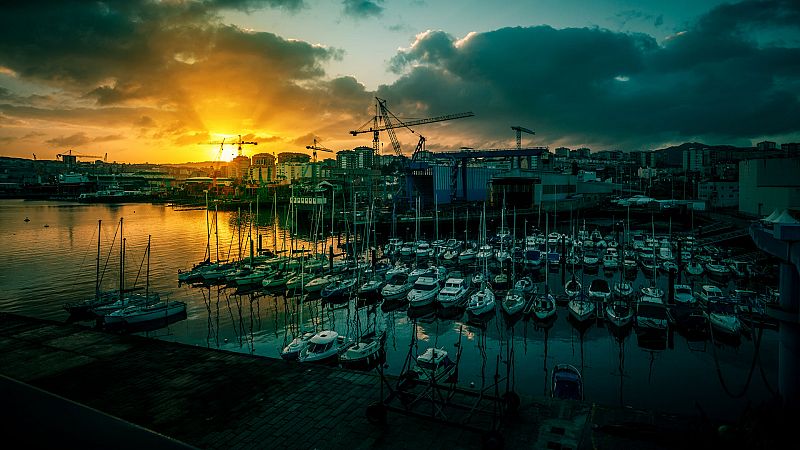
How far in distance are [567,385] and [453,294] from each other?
42.8ft

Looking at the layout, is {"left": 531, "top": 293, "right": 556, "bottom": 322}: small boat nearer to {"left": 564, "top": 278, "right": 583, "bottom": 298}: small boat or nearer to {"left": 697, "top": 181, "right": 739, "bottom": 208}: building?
{"left": 564, "top": 278, "right": 583, "bottom": 298}: small boat

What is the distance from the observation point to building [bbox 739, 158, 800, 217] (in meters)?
48.2

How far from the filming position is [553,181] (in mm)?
88625

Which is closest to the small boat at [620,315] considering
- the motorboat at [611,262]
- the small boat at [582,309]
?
the small boat at [582,309]

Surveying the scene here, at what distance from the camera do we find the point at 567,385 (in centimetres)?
1577

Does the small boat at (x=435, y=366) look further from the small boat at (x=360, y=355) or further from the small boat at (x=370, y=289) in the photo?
the small boat at (x=370, y=289)

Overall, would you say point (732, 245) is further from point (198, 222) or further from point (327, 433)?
point (198, 222)

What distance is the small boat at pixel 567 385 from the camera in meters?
15.4

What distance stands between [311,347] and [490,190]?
74.7 meters

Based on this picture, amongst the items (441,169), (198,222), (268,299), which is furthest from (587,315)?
(198,222)

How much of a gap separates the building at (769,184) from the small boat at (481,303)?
4020 cm

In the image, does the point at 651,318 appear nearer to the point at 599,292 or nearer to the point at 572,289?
the point at 599,292

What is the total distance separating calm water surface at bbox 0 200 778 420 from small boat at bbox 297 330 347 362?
1.73 meters

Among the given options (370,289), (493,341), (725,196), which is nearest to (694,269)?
(493,341)
